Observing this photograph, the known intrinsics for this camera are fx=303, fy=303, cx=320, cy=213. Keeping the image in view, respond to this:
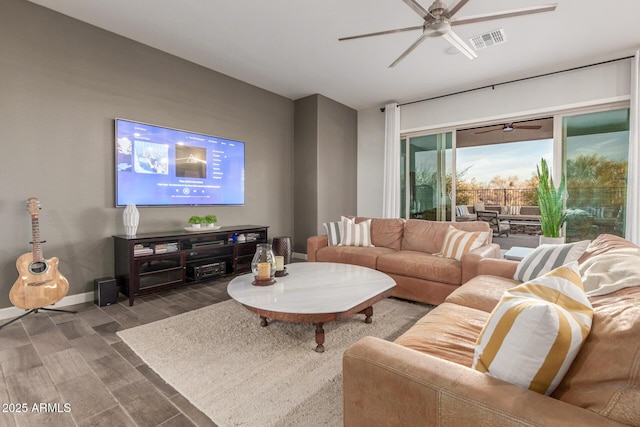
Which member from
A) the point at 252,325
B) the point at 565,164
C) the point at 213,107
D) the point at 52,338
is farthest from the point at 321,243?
the point at 565,164

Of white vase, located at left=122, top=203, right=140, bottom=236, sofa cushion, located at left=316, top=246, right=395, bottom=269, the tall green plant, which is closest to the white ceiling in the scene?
the tall green plant

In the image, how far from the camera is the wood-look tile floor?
57.0 inches

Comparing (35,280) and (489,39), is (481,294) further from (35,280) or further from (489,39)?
(35,280)

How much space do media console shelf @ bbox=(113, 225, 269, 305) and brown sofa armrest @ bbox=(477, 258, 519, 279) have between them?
278 cm

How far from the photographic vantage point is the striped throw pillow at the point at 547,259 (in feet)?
6.81

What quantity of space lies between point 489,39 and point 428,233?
2252mm

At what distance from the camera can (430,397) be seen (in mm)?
838

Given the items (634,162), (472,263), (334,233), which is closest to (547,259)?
(472,263)

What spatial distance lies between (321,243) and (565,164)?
3.55 m

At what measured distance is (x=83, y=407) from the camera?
1508 mm

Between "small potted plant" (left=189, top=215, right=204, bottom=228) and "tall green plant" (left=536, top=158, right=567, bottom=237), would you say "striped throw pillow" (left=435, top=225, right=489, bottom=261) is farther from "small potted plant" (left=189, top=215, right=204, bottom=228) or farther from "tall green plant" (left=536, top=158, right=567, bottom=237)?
"small potted plant" (left=189, top=215, right=204, bottom=228)

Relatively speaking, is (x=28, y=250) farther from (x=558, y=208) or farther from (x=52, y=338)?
(x=558, y=208)

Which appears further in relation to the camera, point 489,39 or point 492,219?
point 492,219

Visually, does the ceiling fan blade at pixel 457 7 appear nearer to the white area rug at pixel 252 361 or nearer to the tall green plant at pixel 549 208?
the white area rug at pixel 252 361
